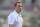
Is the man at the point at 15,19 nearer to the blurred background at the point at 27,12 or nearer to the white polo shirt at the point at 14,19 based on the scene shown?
the white polo shirt at the point at 14,19

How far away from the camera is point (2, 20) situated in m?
9.59

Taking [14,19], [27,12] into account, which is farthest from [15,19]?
[27,12]

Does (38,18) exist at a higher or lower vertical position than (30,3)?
lower

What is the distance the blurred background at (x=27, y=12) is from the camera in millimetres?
9375

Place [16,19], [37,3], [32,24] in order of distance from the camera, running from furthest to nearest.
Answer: [37,3], [32,24], [16,19]

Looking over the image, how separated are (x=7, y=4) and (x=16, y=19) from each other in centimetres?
898

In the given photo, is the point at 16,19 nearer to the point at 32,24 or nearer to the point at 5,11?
the point at 32,24

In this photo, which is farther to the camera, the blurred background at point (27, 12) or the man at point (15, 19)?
the blurred background at point (27, 12)

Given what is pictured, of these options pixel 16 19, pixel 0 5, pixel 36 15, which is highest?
pixel 0 5

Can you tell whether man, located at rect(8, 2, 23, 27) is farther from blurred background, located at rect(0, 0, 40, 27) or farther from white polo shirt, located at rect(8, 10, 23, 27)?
blurred background, located at rect(0, 0, 40, 27)

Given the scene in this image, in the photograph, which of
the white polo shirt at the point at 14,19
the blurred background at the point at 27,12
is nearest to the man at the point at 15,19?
the white polo shirt at the point at 14,19

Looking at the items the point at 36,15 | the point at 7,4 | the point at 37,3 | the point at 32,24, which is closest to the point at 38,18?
the point at 36,15

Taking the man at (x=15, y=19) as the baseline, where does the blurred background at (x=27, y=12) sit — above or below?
above

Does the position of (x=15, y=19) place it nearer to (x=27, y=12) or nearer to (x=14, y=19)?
(x=14, y=19)
